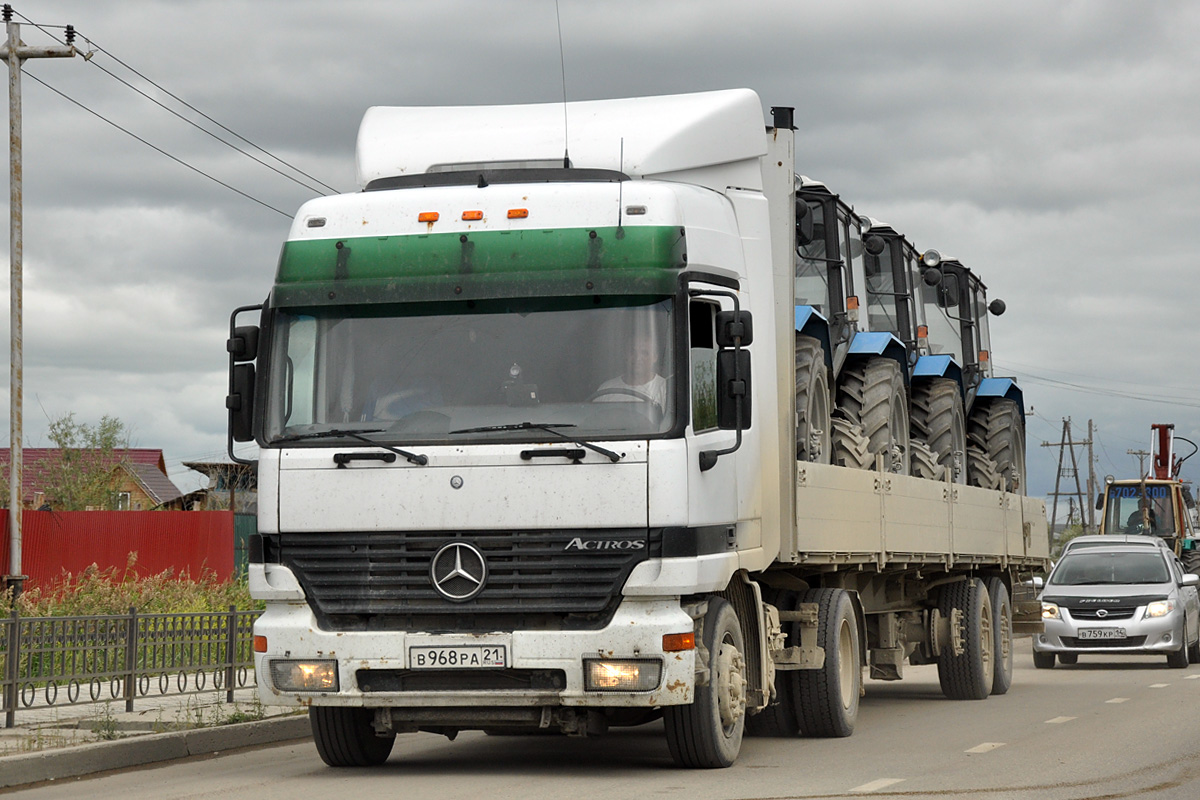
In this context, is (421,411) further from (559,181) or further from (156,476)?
(156,476)

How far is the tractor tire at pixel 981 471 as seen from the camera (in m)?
17.6

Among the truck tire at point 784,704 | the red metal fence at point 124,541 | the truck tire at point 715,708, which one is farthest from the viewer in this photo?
the red metal fence at point 124,541

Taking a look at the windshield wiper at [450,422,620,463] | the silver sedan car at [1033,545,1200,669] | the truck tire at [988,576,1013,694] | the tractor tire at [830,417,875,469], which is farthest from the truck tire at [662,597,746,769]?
the silver sedan car at [1033,545,1200,669]

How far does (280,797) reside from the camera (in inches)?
354

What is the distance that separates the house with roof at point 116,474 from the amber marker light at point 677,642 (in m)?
37.5

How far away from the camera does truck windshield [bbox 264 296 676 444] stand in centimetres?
907

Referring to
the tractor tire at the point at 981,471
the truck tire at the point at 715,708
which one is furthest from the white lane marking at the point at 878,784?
the tractor tire at the point at 981,471

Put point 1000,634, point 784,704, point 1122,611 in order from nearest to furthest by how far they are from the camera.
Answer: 1. point 784,704
2. point 1000,634
3. point 1122,611

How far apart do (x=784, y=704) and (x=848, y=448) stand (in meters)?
1.98

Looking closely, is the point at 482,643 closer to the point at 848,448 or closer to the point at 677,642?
the point at 677,642

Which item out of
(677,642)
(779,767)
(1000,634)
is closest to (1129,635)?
(1000,634)

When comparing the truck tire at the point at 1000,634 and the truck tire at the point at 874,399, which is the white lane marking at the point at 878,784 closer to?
the truck tire at the point at 874,399

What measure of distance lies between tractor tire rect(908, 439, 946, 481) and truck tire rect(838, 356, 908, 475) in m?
0.84

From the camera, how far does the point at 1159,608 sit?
22.2m
